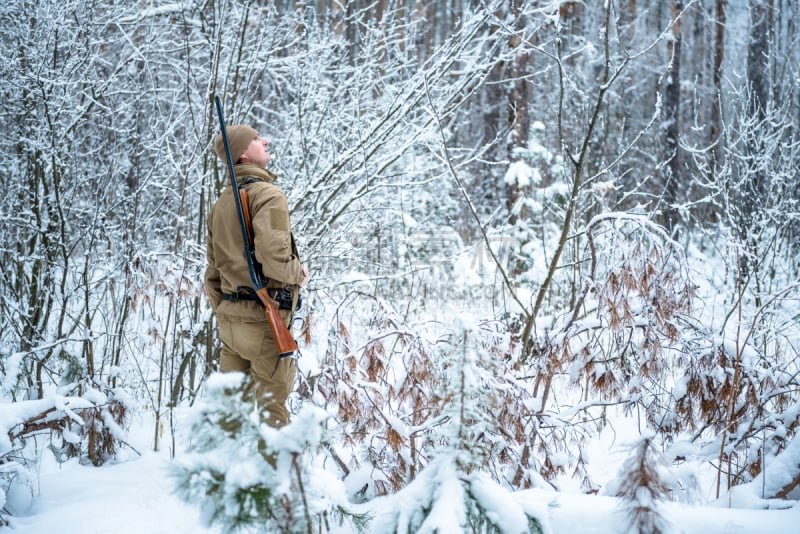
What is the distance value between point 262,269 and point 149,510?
54.8 inches

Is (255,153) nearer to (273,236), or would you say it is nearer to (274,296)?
(273,236)

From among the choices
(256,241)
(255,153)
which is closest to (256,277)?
(256,241)

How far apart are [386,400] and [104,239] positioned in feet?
9.93

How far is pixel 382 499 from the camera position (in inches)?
109

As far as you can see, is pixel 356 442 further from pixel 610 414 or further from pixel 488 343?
pixel 610 414

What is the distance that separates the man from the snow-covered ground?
26.0 inches

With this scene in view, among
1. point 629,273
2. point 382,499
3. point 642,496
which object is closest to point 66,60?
point 382,499

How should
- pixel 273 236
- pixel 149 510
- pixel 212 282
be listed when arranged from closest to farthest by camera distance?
pixel 273 236 < pixel 149 510 < pixel 212 282

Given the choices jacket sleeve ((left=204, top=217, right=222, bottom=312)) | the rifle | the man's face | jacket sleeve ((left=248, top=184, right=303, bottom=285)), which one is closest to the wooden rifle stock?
the rifle

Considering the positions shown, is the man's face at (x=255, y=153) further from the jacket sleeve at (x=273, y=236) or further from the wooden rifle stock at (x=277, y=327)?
the wooden rifle stock at (x=277, y=327)

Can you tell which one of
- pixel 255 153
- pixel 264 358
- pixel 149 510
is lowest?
pixel 149 510

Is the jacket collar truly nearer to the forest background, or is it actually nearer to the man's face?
the man's face

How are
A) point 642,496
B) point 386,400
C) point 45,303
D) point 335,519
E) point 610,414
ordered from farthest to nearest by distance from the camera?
point 610,414
point 45,303
point 386,400
point 335,519
point 642,496

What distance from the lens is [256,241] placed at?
267cm
